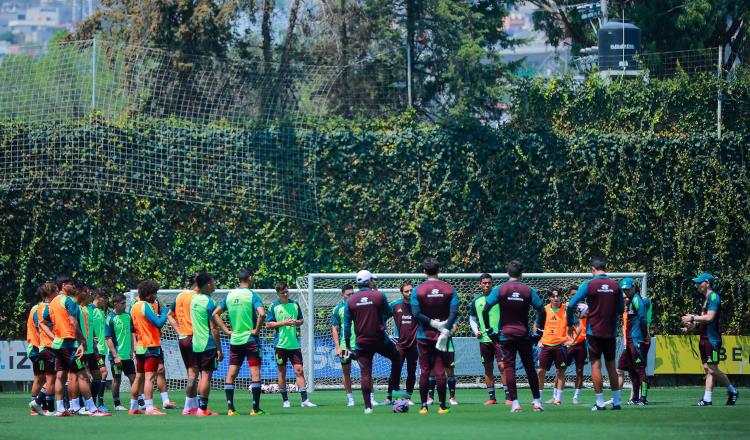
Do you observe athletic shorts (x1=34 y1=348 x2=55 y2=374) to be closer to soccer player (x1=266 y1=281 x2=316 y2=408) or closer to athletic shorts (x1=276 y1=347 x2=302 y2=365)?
soccer player (x1=266 y1=281 x2=316 y2=408)

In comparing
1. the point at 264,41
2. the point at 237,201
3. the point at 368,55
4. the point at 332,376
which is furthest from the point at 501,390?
the point at 264,41

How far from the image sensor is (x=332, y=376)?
23500 millimetres

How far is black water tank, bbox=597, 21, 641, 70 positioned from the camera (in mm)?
27594

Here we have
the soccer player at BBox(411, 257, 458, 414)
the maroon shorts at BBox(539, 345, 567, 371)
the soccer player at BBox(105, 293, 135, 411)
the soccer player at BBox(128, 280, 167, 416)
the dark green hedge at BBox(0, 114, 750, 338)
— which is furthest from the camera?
the dark green hedge at BBox(0, 114, 750, 338)

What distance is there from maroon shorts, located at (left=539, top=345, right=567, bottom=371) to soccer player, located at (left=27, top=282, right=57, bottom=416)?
784 cm

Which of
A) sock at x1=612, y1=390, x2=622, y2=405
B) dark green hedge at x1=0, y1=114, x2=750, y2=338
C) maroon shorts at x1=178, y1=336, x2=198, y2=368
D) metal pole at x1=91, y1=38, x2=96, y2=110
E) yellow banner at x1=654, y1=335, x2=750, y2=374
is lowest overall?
yellow banner at x1=654, y1=335, x2=750, y2=374

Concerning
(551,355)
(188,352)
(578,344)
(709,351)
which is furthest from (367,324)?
(709,351)

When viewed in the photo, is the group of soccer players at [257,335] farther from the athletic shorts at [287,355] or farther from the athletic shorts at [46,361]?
the athletic shorts at [287,355]

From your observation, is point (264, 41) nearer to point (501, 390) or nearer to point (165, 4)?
point (165, 4)

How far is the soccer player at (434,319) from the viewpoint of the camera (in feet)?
50.9

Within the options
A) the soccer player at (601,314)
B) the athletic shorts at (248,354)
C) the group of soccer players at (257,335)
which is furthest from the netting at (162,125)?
the soccer player at (601,314)

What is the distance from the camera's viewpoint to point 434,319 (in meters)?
15.6

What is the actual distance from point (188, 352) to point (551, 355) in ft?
20.5

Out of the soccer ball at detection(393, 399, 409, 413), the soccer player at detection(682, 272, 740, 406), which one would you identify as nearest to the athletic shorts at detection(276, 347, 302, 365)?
the soccer ball at detection(393, 399, 409, 413)
